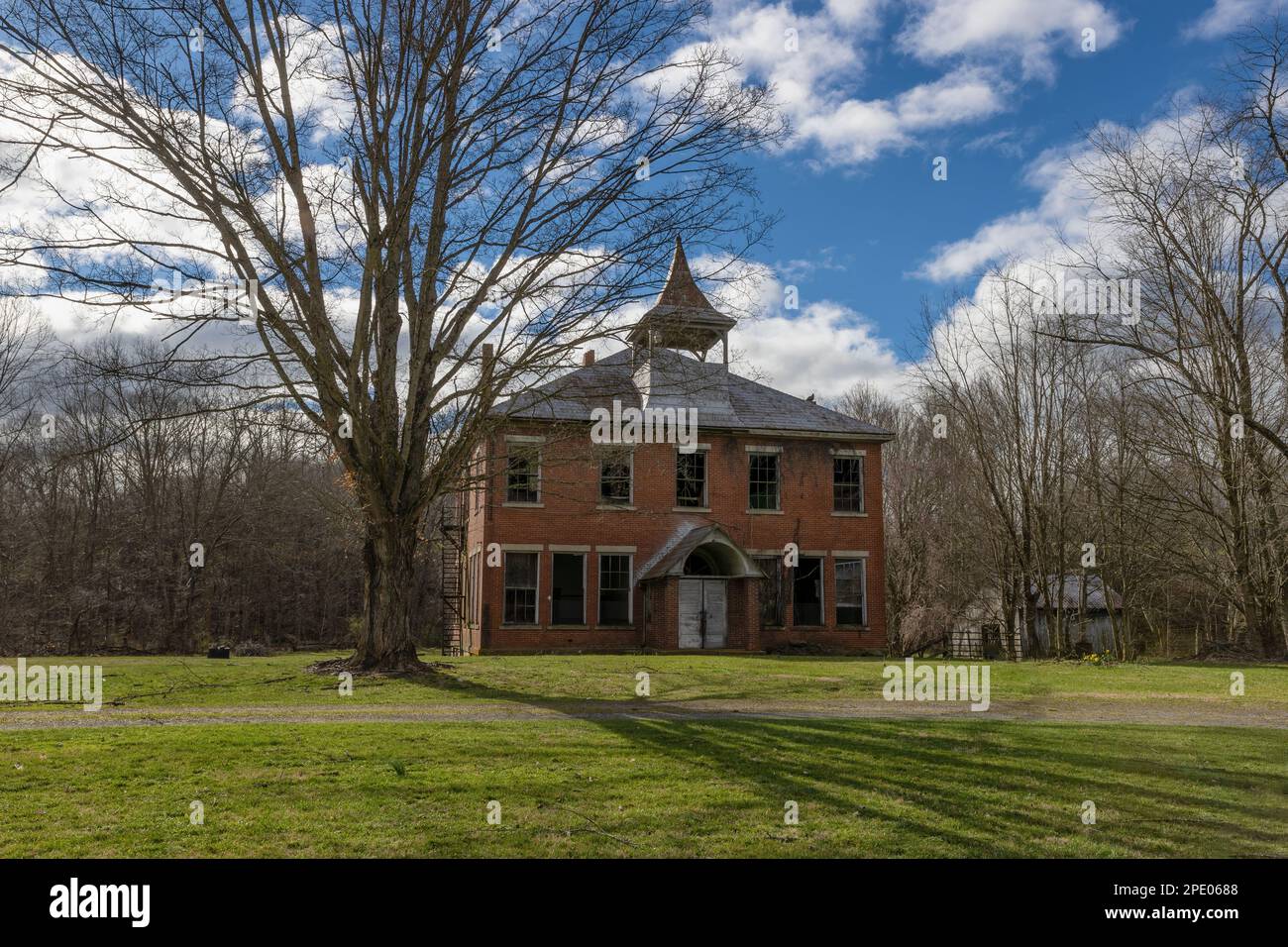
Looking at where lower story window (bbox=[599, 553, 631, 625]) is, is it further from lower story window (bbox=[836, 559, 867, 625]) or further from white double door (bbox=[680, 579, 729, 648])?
lower story window (bbox=[836, 559, 867, 625])

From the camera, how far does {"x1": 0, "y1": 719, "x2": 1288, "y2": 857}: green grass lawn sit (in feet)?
20.0

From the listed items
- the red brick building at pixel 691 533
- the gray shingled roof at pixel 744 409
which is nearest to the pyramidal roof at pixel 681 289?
the red brick building at pixel 691 533

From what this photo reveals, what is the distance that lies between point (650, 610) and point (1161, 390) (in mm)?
15460

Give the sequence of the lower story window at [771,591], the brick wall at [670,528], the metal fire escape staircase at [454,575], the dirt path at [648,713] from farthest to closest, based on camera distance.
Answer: the metal fire escape staircase at [454,575] < the lower story window at [771,591] < the brick wall at [670,528] < the dirt path at [648,713]

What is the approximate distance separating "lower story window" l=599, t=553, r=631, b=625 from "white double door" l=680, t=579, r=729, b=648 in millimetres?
1959

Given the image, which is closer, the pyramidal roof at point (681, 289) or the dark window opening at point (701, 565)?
the pyramidal roof at point (681, 289)

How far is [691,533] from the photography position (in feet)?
96.5

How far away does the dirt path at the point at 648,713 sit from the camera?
38.5ft

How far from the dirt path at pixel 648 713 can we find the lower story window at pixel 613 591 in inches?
637

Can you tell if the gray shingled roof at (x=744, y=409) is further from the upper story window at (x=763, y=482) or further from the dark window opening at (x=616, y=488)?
the dark window opening at (x=616, y=488)

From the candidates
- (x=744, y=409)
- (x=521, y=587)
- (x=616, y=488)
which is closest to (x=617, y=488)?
(x=616, y=488)

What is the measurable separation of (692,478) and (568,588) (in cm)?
531
